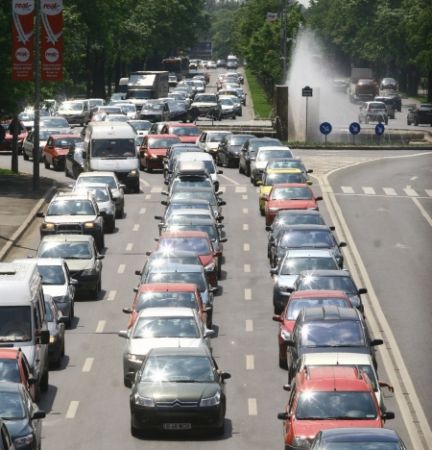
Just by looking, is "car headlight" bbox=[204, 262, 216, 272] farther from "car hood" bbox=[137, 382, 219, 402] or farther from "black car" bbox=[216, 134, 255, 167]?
"black car" bbox=[216, 134, 255, 167]

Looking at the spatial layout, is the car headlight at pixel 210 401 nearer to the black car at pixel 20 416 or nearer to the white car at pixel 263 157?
the black car at pixel 20 416

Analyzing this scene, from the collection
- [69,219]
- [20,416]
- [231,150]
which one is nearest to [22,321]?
[20,416]

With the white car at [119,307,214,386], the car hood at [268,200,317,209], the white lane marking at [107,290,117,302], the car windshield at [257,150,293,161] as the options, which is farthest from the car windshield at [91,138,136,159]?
the white car at [119,307,214,386]

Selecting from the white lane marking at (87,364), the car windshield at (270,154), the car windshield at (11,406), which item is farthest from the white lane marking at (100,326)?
the car windshield at (270,154)

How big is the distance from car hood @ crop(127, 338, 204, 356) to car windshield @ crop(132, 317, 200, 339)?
0.49 feet

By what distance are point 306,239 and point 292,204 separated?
813 cm

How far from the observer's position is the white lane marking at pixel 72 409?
94.5 ft

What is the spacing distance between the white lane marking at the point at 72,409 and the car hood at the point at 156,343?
5.51ft

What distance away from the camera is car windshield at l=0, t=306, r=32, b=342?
95.8ft

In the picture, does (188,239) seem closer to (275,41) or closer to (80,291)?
(80,291)

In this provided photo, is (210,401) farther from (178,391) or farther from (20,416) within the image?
(20,416)

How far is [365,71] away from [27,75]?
399 feet

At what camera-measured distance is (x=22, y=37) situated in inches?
2279

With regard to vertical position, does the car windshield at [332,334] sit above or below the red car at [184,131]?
above
